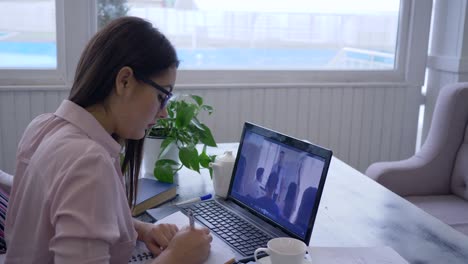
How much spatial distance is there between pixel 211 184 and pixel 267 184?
40cm

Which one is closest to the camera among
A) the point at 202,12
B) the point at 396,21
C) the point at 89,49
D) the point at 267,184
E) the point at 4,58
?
the point at 89,49

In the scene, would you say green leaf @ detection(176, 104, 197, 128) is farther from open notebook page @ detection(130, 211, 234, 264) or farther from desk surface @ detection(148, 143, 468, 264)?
open notebook page @ detection(130, 211, 234, 264)

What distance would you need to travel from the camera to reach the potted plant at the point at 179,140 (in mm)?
1515

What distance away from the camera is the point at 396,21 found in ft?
10.5

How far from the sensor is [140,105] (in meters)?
1.01

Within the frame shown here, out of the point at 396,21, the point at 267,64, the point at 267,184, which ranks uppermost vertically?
the point at 396,21

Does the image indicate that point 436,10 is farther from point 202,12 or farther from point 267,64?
point 202,12

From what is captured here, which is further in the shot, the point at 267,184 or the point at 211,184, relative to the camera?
the point at 211,184

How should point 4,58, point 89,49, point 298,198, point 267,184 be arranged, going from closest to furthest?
point 89,49
point 298,198
point 267,184
point 4,58

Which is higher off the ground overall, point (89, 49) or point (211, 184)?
point (89, 49)

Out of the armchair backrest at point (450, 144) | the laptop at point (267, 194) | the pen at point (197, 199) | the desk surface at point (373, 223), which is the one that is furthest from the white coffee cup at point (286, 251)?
the armchair backrest at point (450, 144)

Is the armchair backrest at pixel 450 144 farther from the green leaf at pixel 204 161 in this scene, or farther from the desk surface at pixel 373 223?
the green leaf at pixel 204 161

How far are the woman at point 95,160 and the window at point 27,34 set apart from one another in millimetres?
1817

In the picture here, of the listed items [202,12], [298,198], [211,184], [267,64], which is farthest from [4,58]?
[298,198]
